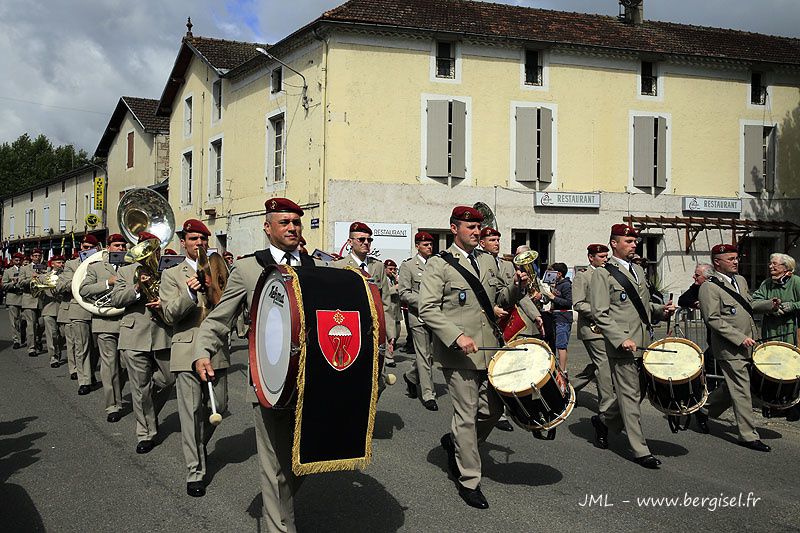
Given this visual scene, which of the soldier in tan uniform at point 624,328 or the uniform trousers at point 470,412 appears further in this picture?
the soldier in tan uniform at point 624,328

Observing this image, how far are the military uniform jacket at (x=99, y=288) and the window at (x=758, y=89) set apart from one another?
22.9 m

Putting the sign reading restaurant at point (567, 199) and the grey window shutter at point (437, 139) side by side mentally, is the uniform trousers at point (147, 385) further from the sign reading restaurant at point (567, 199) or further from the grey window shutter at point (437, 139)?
the sign reading restaurant at point (567, 199)

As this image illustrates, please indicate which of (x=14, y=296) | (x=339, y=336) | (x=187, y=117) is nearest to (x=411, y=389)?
(x=339, y=336)

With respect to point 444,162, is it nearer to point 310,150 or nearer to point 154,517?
point 310,150

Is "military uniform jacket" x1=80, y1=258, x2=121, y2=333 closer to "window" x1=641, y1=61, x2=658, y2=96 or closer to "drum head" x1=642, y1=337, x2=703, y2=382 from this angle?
"drum head" x1=642, y1=337, x2=703, y2=382

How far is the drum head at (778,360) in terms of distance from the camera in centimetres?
739

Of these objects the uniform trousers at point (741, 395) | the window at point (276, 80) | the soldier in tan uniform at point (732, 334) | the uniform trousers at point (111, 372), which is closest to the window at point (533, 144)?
the window at point (276, 80)

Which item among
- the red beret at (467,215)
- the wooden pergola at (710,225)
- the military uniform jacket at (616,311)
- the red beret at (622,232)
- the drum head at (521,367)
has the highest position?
the wooden pergola at (710,225)

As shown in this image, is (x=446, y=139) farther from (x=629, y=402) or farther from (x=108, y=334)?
(x=629, y=402)

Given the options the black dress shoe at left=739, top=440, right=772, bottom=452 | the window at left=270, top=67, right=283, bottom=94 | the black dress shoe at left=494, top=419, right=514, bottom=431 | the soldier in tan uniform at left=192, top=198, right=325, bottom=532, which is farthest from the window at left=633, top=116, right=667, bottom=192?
the soldier in tan uniform at left=192, top=198, right=325, bottom=532

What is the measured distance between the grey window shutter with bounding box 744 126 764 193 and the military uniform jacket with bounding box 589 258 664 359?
66.4 ft

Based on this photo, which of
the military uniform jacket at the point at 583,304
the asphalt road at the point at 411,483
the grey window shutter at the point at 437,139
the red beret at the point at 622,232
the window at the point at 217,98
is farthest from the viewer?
the window at the point at 217,98

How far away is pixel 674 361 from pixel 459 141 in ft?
52.9

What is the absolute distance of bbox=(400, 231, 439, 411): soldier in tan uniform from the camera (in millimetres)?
9477
